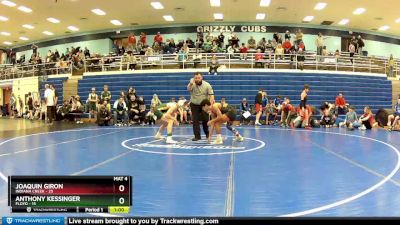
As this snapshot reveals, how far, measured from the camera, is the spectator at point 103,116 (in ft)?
54.1

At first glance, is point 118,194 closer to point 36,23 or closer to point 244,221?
point 244,221

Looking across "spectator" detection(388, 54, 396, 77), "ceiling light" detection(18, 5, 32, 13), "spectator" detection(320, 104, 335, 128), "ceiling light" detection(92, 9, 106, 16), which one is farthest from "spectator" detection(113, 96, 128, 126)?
"spectator" detection(388, 54, 396, 77)

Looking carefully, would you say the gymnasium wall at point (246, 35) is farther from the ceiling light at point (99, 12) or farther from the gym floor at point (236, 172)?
the gym floor at point (236, 172)

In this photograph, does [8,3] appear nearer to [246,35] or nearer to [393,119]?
[246,35]

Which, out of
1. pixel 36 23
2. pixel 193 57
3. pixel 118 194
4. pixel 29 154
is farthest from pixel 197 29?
pixel 118 194

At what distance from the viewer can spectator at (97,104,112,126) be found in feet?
54.1

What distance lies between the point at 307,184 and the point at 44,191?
3633 millimetres

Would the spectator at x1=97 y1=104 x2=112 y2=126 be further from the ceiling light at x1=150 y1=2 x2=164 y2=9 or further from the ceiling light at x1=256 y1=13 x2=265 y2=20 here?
the ceiling light at x1=256 y1=13 x2=265 y2=20

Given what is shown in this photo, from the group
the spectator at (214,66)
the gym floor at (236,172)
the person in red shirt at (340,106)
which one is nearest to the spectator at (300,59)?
the person in red shirt at (340,106)

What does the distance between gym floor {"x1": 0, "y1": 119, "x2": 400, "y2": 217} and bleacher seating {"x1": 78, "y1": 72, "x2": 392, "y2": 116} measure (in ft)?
36.4

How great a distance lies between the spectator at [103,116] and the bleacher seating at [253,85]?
3.88 meters

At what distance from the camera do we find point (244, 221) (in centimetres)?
162

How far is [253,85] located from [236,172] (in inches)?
596

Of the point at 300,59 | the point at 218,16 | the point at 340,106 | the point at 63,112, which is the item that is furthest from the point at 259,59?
the point at 63,112
